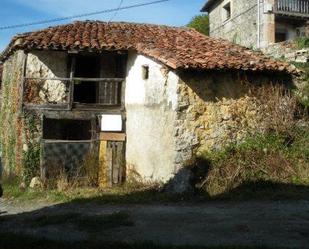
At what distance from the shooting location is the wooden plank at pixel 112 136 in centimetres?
1661

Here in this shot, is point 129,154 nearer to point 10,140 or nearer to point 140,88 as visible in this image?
point 140,88

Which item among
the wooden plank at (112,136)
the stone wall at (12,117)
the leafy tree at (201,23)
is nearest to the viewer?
the wooden plank at (112,136)

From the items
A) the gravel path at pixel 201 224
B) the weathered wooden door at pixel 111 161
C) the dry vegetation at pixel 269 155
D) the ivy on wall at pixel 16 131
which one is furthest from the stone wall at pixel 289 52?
the ivy on wall at pixel 16 131

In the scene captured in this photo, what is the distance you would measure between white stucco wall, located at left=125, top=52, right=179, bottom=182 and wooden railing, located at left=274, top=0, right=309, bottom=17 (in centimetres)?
1385

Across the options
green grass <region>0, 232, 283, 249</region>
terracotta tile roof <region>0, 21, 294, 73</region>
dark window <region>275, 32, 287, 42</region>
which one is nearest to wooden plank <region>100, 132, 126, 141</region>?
terracotta tile roof <region>0, 21, 294, 73</region>

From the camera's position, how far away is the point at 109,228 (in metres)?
9.62

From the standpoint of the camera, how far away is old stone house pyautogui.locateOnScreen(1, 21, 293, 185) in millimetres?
14047

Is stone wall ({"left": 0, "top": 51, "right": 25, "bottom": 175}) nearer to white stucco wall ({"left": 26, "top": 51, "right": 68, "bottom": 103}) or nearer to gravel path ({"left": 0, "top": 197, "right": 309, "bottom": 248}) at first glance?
white stucco wall ({"left": 26, "top": 51, "right": 68, "bottom": 103})

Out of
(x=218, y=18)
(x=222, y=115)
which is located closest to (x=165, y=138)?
(x=222, y=115)

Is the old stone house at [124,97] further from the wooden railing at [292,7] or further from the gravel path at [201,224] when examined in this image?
the wooden railing at [292,7]

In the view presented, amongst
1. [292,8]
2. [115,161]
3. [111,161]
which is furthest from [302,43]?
[292,8]

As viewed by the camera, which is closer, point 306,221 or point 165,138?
point 306,221

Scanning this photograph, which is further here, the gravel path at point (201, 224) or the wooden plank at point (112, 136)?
the wooden plank at point (112, 136)

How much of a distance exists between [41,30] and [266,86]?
770cm
